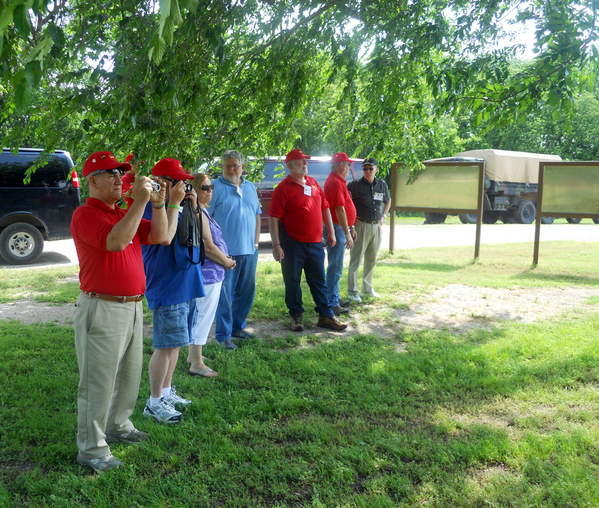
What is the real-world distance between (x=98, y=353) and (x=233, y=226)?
2.60m

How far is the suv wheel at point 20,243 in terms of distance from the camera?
10875 millimetres

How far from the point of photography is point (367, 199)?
7680 millimetres

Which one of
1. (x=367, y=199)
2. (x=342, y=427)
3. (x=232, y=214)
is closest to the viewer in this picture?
(x=342, y=427)

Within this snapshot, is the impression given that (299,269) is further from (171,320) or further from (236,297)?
(171,320)

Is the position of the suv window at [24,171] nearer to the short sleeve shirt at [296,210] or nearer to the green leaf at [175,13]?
the short sleeve shirt at [296,210]

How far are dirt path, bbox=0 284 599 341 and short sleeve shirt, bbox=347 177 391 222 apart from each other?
1.21 metres

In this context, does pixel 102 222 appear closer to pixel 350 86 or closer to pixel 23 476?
pixel 23 476

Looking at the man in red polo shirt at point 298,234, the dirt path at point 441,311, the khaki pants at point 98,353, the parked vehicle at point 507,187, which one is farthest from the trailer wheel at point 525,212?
the khaki pants at point 98,353

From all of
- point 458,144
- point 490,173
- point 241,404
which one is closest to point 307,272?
point 241,404

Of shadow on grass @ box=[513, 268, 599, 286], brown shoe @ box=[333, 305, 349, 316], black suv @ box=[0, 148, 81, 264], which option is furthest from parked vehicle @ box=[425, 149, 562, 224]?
brown shoe @ box=[333, 305, 349, 316]

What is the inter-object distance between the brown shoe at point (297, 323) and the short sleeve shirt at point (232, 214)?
1.04 meters

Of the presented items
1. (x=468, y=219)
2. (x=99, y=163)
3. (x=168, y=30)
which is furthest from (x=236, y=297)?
(x=468, y=219)

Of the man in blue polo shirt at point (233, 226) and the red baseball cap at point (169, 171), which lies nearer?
the red baseball cap at point (169, 171)

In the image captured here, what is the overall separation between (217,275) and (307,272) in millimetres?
1877
